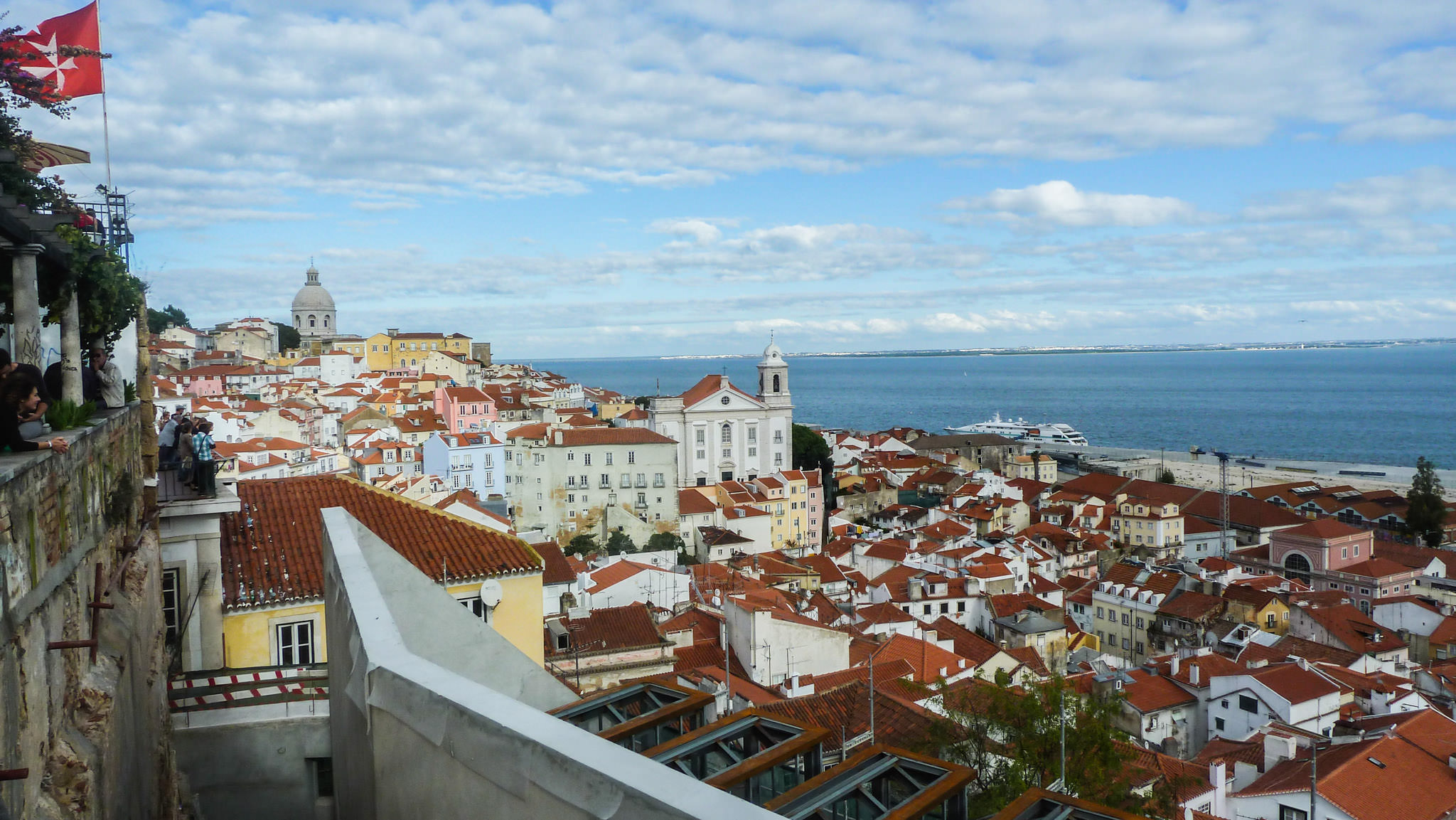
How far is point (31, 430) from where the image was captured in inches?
123

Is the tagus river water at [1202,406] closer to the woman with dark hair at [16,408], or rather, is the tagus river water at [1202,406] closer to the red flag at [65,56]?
the red flag at [65,56]

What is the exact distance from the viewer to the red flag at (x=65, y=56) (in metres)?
6.40

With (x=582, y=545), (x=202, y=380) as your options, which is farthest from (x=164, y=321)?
(x=582, y=545)

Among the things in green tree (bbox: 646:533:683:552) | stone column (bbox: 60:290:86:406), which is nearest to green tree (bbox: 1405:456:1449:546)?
green tree (bbox: 646:533:683:552)

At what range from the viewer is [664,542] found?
3822 cm

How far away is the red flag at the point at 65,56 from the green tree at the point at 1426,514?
4693 cm

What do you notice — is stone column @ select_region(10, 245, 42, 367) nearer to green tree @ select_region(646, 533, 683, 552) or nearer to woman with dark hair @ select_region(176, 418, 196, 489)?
woman with dark hair @ select_region(176, 418, 196, 489)

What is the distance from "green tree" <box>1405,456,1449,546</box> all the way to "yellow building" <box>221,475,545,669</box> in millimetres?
43886

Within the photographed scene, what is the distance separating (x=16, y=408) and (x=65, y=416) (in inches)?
44.1

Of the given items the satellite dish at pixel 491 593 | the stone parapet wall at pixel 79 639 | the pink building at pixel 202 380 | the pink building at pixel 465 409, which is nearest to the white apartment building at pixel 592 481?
the pink building at pixel 465 409

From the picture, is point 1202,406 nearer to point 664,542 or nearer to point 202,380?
point 664,542

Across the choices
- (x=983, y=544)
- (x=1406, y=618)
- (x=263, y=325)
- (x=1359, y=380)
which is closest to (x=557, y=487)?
(x=983, y=544)

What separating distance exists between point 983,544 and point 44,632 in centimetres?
3387

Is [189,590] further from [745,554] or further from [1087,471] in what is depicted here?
[1087,471]
